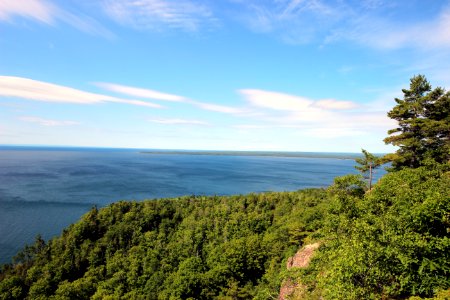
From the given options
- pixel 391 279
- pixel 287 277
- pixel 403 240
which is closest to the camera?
pixel 403 240

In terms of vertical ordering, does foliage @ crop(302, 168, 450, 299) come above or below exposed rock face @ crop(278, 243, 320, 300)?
above

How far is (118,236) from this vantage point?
9075 cm

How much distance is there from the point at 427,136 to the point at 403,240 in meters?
30.5

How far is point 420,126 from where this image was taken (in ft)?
126

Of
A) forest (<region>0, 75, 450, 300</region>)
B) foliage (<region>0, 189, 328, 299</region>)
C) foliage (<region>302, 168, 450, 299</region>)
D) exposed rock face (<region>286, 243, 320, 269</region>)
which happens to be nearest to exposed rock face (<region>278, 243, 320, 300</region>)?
exposed rock face (<region>286, 243, 320, 269</region>)

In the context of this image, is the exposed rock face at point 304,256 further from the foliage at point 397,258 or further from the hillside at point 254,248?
the foliage at point 397,258

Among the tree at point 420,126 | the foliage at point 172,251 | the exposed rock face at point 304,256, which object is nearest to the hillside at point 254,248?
the foliage at point 172,251

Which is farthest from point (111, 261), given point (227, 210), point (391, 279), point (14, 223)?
point (391, 279)

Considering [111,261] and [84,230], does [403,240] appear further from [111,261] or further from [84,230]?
[84,230]

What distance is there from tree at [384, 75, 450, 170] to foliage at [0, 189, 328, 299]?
17.4m

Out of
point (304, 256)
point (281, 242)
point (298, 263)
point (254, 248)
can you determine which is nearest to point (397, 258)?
point (304, 256)

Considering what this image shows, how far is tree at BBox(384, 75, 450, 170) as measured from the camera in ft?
126

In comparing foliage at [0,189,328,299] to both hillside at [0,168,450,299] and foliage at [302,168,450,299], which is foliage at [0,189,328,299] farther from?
foliage at [302,168,450,299]

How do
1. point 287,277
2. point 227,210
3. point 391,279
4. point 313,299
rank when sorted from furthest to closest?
point 227,210 < point 287,277 < point 313,299 < point 391,279
